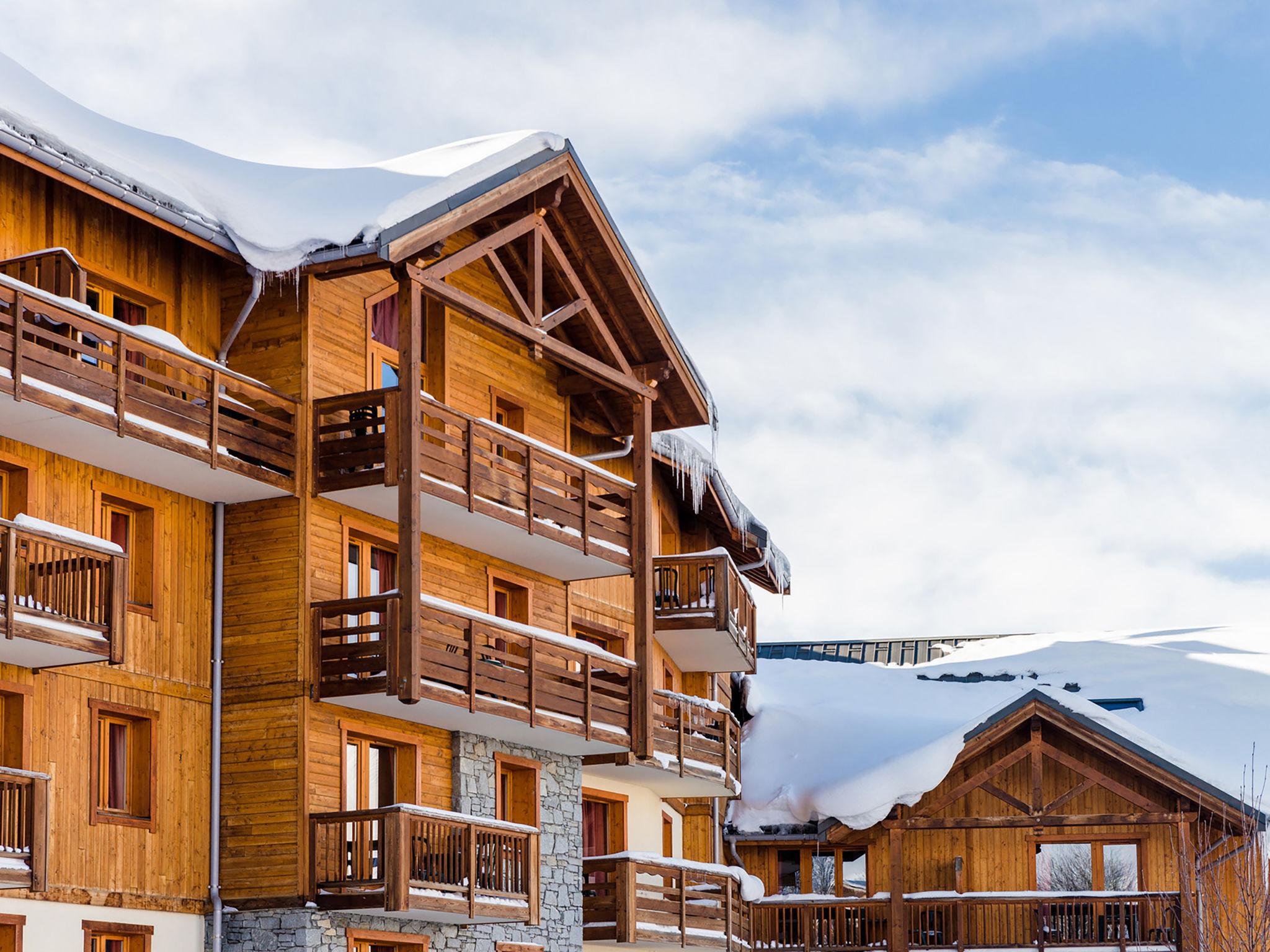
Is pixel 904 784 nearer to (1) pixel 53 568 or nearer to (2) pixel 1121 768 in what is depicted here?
(2) pixel 1121 768

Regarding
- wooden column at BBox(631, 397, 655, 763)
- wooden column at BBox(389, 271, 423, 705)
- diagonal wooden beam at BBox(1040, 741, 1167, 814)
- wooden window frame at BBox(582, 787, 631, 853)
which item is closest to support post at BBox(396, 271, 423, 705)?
wooden column at BBox(389, 271, 423, 705)

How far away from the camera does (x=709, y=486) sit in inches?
1356

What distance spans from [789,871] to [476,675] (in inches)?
566

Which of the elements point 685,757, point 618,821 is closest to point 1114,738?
point 685,757

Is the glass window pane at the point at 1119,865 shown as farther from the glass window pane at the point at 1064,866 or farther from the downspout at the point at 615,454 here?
the downspout at the point at 615,454

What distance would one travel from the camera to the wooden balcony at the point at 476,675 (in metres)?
22.5

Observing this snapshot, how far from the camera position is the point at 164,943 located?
69.8ft

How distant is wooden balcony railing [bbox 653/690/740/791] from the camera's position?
1137 inches

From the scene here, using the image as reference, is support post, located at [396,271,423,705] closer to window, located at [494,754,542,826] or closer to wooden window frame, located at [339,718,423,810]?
wooden window frame, located at [339,718,423,810]

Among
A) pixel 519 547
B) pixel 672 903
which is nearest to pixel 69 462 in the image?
pixel 519 547

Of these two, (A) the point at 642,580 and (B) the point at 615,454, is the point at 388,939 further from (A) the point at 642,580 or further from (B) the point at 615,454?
(B) the point at 615,454

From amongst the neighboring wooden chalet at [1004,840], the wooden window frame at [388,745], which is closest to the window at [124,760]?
the wooden window frame at [388,745]

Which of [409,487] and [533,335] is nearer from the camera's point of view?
[409,487]

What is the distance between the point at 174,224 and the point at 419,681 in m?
5.61
